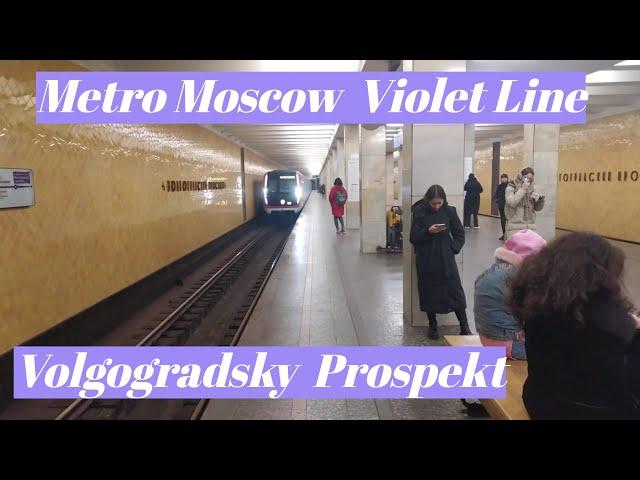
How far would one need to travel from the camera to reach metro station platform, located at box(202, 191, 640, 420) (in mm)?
3666

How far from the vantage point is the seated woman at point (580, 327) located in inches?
72.9

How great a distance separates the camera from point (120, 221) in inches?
297

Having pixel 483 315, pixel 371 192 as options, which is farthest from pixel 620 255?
pixel 371 192

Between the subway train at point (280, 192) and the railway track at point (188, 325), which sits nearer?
the railway track at point (188, 325)

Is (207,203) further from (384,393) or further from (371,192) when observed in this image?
(384,393)

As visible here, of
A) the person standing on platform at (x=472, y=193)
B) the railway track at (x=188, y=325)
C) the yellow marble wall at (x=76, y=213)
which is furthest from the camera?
the person standing on platform at (x=472, y=193)

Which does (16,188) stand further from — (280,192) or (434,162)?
(280,192)

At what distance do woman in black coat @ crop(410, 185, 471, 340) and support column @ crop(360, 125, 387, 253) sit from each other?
6.69 m

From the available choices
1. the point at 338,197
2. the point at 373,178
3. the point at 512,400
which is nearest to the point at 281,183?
the point at 338,197

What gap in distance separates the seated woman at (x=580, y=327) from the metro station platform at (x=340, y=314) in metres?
1.47

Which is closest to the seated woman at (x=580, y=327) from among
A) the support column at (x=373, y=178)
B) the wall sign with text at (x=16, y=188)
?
the wall sign with text at (x=16, y=188)

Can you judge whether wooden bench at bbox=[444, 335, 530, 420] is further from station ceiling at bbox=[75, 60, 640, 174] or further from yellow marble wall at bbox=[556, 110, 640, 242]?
yellow marble wall at bbox=[556, 110, 640, 242]

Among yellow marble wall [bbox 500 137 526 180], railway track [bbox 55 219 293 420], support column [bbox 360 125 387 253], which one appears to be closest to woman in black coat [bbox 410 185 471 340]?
railway track [bbox 55 219 293 420]

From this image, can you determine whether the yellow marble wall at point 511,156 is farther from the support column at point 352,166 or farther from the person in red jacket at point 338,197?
the person in red jacket at point 338,197
